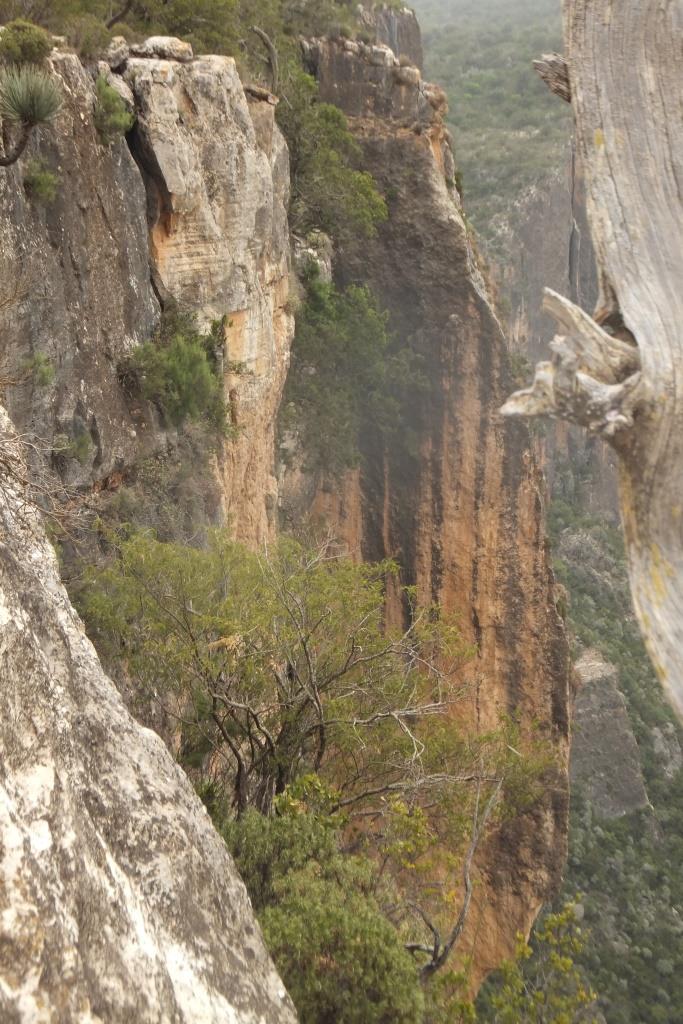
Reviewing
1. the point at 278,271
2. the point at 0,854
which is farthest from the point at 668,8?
the point at 278,271

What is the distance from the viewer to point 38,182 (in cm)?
870

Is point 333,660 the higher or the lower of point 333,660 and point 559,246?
the lower

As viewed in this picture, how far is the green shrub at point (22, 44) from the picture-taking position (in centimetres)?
863

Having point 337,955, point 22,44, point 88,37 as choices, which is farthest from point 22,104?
point 337,955

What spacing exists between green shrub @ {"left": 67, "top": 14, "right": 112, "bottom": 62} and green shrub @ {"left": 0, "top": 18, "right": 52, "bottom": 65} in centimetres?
129

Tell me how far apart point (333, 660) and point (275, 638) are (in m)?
0.81

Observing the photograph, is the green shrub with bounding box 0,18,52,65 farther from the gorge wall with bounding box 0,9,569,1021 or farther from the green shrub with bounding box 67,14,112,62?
the green shrub with bounding box 67,14,112,62

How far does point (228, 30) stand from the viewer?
13211mm

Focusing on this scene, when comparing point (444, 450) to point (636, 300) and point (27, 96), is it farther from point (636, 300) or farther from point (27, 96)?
point (636, 300)

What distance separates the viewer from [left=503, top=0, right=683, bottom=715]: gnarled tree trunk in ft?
14.1

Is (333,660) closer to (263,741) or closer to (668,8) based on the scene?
(263,741)

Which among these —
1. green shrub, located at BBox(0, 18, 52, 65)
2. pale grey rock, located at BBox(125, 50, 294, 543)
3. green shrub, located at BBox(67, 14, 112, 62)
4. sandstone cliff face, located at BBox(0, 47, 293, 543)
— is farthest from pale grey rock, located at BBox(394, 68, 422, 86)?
green shrub, located at BBox(0, 18, 52, 65)

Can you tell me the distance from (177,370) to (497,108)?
47.3 meters

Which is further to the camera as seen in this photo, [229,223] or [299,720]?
[229,223]
